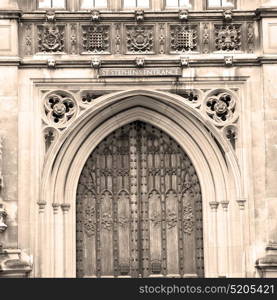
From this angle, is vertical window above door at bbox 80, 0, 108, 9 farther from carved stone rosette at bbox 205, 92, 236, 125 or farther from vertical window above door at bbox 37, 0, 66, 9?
carved stone rosette at bbox 205, 92, 236, 125

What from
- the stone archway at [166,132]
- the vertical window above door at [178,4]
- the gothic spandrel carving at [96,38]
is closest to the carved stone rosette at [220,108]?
the stone archway at [166,132]

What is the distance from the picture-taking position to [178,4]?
1401 inches

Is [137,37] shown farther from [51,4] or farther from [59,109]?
A: [59,109]

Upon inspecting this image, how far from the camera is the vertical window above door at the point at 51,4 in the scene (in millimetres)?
35469

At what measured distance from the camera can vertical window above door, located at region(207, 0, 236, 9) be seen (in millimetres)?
35594

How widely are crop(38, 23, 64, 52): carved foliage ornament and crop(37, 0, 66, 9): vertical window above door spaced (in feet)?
1.83

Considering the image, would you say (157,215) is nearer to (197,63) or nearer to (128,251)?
(128,251)

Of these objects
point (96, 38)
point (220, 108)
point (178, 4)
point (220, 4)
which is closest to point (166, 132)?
point (220, 108)

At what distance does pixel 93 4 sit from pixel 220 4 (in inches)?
105

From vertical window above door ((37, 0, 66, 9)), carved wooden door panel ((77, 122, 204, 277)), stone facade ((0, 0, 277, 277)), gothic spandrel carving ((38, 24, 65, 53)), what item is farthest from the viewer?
vertical window above door ((37, 0, 66, 9))

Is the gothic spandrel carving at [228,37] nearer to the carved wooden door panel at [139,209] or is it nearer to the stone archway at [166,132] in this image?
the stone archway at [166,132]

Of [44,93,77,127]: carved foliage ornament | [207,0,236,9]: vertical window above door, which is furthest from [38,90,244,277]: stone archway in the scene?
[207,0,236,9]: vertical window above door
